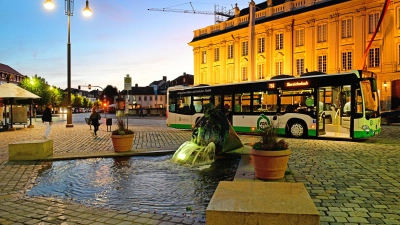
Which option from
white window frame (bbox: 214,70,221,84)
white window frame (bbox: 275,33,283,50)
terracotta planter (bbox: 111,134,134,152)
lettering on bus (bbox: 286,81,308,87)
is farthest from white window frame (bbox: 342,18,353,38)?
terracotta planter (bbox: 111,134,134,152)

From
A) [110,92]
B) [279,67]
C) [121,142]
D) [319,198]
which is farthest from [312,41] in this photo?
[110,92]

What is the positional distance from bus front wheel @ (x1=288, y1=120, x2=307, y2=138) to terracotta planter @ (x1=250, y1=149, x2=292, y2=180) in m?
11.2

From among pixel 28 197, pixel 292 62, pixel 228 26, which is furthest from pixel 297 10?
pixel 28 197

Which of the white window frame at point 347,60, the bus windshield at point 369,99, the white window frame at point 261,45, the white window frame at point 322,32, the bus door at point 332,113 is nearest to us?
the bus windshield at point 369,99

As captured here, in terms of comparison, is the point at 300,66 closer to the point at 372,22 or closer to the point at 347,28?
the point at 347,28

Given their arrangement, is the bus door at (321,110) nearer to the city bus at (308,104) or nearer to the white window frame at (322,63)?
the city bus at (308,104)

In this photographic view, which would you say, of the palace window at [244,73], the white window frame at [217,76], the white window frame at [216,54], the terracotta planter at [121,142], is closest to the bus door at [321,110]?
the terracotta planter at [121,142]

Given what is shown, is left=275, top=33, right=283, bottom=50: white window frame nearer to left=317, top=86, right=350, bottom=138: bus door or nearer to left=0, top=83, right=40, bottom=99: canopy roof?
left=317, top=86, right=350, bottom=138: bus door

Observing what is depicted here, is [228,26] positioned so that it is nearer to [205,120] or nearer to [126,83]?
[126,83]

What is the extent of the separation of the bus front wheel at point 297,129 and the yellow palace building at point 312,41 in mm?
9235

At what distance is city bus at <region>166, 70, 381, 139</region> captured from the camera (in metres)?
15.8

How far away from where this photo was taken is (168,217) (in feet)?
16.9

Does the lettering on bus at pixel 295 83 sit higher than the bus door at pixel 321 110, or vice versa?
the lettering on bus at pixel 295 83

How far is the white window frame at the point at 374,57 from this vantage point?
39188mm
